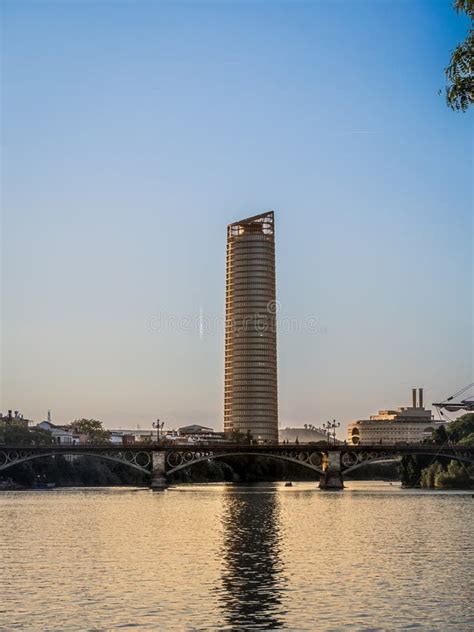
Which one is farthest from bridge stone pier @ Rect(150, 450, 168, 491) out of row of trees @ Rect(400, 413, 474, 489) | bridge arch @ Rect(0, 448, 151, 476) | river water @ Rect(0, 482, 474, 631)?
river water @ Rect(0, 482, 474, 631)

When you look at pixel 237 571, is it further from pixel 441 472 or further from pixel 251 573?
pixel 441 472

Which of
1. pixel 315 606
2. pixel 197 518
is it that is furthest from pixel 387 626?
pixel 197 518

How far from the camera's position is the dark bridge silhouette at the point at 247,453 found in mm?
166500

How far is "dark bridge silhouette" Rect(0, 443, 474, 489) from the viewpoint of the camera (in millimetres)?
166500

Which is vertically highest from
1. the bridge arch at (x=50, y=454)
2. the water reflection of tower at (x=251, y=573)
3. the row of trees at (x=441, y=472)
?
the bridge arch at (x=50, y=454)

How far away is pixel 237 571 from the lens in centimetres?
5516

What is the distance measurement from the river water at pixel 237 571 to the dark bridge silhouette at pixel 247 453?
63448 millimetres

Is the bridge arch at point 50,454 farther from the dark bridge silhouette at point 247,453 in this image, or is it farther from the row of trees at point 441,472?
the row of trees at point 441,472

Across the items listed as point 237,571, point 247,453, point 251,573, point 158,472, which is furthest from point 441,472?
point 251,573

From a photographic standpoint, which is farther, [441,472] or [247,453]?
[441,472]

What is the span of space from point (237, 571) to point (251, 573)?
109cm

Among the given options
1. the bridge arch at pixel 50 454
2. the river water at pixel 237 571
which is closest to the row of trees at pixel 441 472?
the bridge arch at pixel 50 454

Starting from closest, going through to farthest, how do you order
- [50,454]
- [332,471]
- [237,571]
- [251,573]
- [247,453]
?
[251,573] → [237,571] → [50,454] → [247,453] → [332,471]

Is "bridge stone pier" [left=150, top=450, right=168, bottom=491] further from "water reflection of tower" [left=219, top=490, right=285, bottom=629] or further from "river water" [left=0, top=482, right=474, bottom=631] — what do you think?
"water reflection of tower" [left=219, top=490, right=285, bottom=629]
